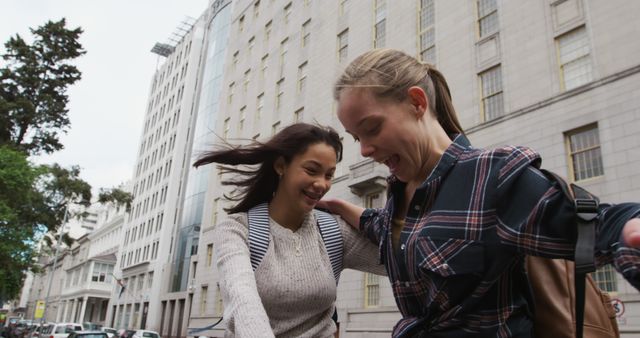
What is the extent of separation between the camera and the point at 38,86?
2827cm

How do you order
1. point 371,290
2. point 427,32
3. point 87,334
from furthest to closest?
1. point 427,32
2. point 371,290
3. point 87,334

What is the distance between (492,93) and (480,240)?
17934mm

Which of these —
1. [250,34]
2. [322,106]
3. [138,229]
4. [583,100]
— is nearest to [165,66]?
[138,229]

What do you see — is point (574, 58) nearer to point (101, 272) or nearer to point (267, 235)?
point (267, 235)

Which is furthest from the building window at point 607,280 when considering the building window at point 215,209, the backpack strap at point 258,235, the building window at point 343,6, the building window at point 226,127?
the building window at point 226,127

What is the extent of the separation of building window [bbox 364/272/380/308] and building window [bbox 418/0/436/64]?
10236mm

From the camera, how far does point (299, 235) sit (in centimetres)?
266

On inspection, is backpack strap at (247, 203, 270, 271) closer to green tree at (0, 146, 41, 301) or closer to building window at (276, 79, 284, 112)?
green tree at (0, 146, 41, 301)

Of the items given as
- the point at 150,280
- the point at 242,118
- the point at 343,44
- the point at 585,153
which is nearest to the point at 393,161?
the point at 585,153

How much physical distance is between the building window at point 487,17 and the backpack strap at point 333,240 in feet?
59.2

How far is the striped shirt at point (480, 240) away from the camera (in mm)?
1400

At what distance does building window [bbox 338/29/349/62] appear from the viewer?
27892 mm

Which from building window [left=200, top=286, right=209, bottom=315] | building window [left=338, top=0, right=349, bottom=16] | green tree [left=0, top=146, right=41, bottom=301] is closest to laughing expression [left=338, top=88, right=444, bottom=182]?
green tree [left=0, top=146, right=41, bottom=301]

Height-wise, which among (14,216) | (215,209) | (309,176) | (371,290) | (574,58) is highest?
(574,58)
